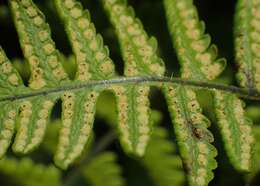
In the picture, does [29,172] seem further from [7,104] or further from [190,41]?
[190,41]


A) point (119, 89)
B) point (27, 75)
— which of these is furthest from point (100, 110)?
point (119, 89)

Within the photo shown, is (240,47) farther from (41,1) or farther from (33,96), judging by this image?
(41,1)

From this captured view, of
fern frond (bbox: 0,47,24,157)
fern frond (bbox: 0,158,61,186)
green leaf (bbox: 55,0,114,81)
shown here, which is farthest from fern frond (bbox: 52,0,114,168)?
fern frond (bbox: 0,158,61,186)

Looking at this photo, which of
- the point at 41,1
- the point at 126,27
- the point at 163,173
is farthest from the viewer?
the point at 41,1

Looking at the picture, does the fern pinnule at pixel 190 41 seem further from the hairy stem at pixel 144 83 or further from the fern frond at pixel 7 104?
the fern frond at pixel 7 104

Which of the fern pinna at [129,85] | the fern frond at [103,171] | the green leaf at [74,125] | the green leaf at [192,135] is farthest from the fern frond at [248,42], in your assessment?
the fern frond at [103,171]

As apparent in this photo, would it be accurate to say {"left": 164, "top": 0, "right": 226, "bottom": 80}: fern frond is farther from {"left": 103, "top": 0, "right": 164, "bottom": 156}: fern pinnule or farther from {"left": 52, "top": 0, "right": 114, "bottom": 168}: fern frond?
{"left": 52, "top": 0, "right": 114, "bottom": 168}: fern frond
